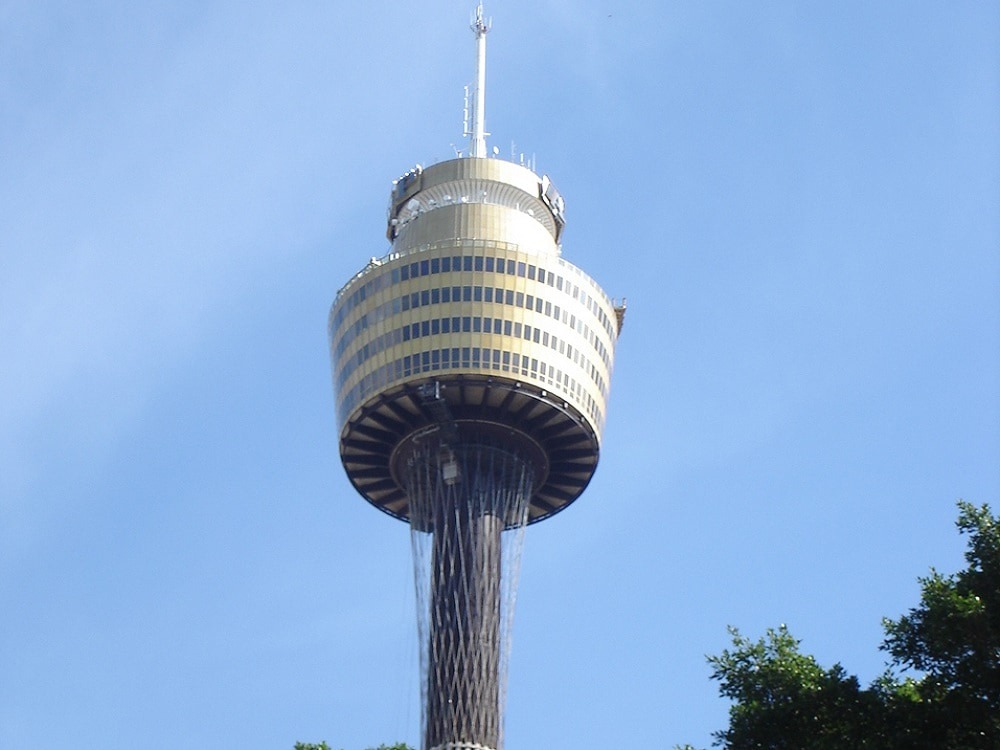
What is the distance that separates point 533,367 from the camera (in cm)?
13738

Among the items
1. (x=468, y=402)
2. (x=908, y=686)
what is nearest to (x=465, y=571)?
(x=468, y=402)

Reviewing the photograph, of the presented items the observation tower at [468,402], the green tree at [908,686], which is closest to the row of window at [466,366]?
the observation tower at [468,402]

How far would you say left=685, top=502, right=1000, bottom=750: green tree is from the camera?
58.8m

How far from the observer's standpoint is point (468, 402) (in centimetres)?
13900

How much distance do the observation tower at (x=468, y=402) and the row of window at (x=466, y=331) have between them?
0.35ft

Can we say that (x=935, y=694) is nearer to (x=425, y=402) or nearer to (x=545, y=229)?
(x=425, y=402)

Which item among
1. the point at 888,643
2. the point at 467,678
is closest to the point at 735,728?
the point at 888,643

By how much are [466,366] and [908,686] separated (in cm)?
7671

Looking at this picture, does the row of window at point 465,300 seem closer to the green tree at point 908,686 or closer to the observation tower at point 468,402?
the observation tower at point 468,402

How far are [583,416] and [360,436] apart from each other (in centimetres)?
1766

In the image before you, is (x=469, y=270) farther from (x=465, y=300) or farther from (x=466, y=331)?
(x=466, y=331)

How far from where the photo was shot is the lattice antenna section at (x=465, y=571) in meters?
135

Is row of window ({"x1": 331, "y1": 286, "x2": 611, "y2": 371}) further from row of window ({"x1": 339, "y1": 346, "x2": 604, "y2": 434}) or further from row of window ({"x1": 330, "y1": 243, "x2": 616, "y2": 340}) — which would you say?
row of window ({"x1": 339, "y1": 346, "x2": 604, "y2": 434})

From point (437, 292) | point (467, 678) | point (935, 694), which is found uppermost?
point (437, 292)
